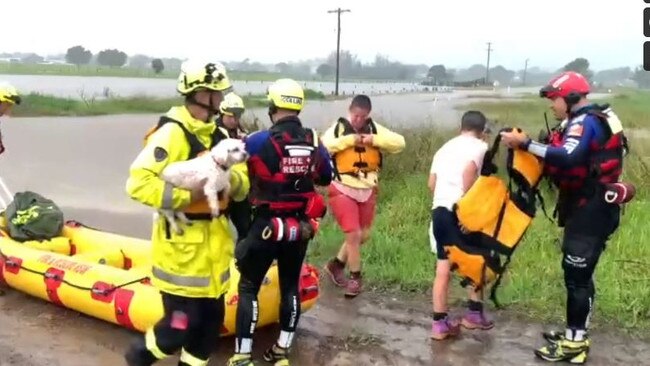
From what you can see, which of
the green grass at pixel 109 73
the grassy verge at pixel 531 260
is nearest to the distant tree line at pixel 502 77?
the green grass at pixel 109 73

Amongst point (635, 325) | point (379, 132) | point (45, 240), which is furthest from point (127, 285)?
point (635, 325)

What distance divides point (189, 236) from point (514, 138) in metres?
2.22

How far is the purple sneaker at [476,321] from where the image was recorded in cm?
581

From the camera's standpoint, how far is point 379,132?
6.47 metres

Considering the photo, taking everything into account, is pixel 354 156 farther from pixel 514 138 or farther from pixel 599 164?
pixel 599 164

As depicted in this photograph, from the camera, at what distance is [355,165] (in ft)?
21.4

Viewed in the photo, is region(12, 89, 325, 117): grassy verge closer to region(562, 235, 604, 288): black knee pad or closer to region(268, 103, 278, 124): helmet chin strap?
region(268, 103, 278, 124): helmet chin strap

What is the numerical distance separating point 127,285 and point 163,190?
2087 mm

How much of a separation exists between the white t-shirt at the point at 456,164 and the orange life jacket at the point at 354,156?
1.14 m

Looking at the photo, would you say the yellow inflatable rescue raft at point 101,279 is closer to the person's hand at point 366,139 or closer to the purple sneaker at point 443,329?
the purple sneaker at point 443,329

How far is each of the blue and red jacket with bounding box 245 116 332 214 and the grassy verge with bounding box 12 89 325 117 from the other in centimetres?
2493

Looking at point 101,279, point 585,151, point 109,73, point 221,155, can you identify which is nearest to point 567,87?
point 585,151

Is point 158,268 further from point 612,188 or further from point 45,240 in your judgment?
point 45,240

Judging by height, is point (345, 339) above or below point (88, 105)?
above
